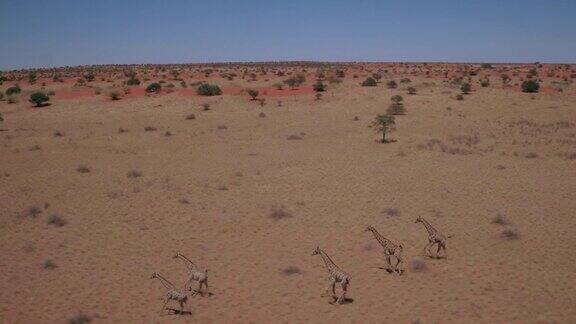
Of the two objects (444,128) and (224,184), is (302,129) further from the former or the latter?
(224,184)

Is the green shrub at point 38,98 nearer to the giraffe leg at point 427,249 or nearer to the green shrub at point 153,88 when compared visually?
the green shrub at point 153,88

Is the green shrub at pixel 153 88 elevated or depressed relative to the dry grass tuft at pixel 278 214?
elevated

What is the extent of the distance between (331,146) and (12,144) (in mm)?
19659

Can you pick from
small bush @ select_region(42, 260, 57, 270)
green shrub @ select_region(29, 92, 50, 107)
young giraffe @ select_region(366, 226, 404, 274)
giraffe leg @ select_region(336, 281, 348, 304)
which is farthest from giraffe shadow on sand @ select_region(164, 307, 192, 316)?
green shrub @ select_region(29, 92, 50, 107)

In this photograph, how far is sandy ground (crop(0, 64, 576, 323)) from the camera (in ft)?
39.1

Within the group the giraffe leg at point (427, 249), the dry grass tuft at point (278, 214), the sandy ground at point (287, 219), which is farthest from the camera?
the dry grass tuft at point (278, 214)

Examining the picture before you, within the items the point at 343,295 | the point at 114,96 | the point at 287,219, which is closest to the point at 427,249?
the point at 343,295

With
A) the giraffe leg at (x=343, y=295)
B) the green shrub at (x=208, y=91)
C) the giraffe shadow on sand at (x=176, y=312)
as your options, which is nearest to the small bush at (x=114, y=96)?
the green shrub at (x=208, y=91)

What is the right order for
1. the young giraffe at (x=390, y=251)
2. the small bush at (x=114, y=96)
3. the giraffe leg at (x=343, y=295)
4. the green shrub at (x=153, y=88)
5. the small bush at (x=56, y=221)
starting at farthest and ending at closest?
the green shrub at (x=153, y=88) < the small bush at (x=114, y=96) < the small bush at (x=56, y=221) < the young giraffe at (x=390, y=251) < the giraffe leg at (x=343, y=295)

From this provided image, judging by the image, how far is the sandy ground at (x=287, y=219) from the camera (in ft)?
39.1

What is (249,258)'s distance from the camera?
14.5 metres

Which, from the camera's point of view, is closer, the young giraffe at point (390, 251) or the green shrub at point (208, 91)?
the young giraffe at point (390, 251)

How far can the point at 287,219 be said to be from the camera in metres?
17.6

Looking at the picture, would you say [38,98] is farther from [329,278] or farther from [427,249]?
[329,278]
